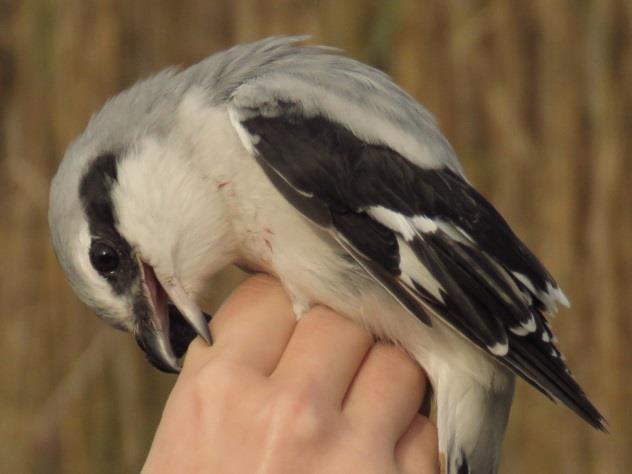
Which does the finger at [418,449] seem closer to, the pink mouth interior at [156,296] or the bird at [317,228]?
the bird at [317,228]

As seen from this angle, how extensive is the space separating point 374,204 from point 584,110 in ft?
4.81

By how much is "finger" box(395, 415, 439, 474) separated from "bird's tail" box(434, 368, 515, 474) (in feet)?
0.05

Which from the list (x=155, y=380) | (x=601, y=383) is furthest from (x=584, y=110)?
(x=155, y=380)

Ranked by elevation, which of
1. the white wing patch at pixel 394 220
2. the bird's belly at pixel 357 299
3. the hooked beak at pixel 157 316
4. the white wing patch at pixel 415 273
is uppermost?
the white wing patch at pixel 394 220

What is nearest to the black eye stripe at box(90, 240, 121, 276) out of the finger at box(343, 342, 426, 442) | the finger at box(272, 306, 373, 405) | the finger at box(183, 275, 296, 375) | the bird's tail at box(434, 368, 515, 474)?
the finger at box(183, 275, 296, 375)

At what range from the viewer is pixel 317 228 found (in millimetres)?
1537

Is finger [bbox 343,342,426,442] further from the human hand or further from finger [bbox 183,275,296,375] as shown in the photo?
finger [bbox 183,275,296,375]

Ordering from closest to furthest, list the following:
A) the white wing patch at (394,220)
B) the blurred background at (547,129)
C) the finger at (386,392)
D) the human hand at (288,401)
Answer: the human hand at (288,401) < the finger at (386,392) < the white wing patch at (394,220) < the blurred background at (547,129)

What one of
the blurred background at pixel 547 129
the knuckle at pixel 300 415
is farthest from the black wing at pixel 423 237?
the blurred background at pixel 547 129

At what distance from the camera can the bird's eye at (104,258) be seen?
1.61 metres

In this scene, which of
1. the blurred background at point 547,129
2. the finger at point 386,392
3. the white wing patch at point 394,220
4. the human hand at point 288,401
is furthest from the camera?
the blurred background at point 547,129

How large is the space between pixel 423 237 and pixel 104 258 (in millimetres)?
493

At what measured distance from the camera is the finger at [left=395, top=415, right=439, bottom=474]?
57.0 inches

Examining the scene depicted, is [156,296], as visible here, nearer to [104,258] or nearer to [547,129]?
[104,258]
